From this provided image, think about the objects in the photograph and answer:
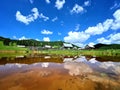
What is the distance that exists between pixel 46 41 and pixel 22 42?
4588 cm

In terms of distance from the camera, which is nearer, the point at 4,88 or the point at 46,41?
the point at 4,88

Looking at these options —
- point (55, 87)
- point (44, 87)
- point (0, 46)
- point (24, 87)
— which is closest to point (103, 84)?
point (55, 87)

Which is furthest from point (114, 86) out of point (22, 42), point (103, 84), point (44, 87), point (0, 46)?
point (22, 42)

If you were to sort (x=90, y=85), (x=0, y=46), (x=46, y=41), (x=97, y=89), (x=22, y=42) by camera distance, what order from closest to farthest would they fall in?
(x=97, y=89)
(x=90, y=85)
(x=0, y=46)
(x=22, y=42)
(x=46, y=41)

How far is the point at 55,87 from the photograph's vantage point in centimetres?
902

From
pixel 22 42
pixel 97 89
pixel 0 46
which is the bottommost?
pixel 97 89

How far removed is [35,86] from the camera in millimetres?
9117

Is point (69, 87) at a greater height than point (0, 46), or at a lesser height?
lesser

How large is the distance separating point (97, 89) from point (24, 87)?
396 centimetres

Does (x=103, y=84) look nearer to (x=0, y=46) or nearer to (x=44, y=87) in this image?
(x=44, y=87)

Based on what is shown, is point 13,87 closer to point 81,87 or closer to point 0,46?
point 81,87

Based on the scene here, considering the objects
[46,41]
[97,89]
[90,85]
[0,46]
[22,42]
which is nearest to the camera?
[97,89]

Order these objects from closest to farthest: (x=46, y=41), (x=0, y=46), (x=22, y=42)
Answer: (x=0, y=46), (x=22, y=42), (x=46, y=41)

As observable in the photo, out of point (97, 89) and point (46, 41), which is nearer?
point (97, 89)
